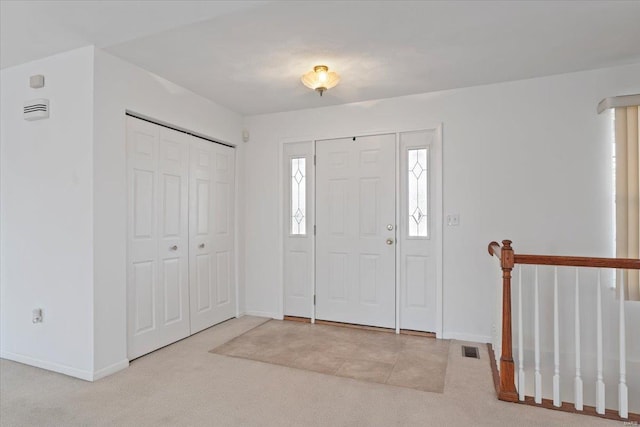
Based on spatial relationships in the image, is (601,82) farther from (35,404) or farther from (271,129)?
(35,404)

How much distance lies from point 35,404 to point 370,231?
9.83 feet

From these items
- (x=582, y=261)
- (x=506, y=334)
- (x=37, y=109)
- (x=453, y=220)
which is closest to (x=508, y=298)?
(x=506, y=334)

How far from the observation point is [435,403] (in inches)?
89.7

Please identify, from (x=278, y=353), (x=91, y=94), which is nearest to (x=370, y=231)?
(x=278, y=353)

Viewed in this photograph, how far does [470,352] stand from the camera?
3.12 m

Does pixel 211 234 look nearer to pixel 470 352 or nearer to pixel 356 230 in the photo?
pixel 356 230

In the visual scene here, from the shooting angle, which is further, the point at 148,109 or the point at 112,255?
the point at 148,109

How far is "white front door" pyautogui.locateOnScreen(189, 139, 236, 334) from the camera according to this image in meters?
3.64

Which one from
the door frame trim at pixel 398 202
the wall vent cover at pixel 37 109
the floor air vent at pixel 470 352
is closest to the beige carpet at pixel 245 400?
the floor air vent at pixel 470 352

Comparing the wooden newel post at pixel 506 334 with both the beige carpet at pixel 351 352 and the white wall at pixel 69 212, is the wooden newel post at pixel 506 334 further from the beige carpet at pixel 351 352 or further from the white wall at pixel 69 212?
the white wall at pixel 69 212

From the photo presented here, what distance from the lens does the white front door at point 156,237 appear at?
2979mm

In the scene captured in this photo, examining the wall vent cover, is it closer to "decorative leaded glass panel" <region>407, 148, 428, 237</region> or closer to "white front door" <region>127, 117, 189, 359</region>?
"white front door" <region>127, 117, 189, 359</region>

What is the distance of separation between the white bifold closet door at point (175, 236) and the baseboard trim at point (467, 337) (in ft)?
7.84

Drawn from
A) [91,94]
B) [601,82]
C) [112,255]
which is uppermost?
[601,82]
